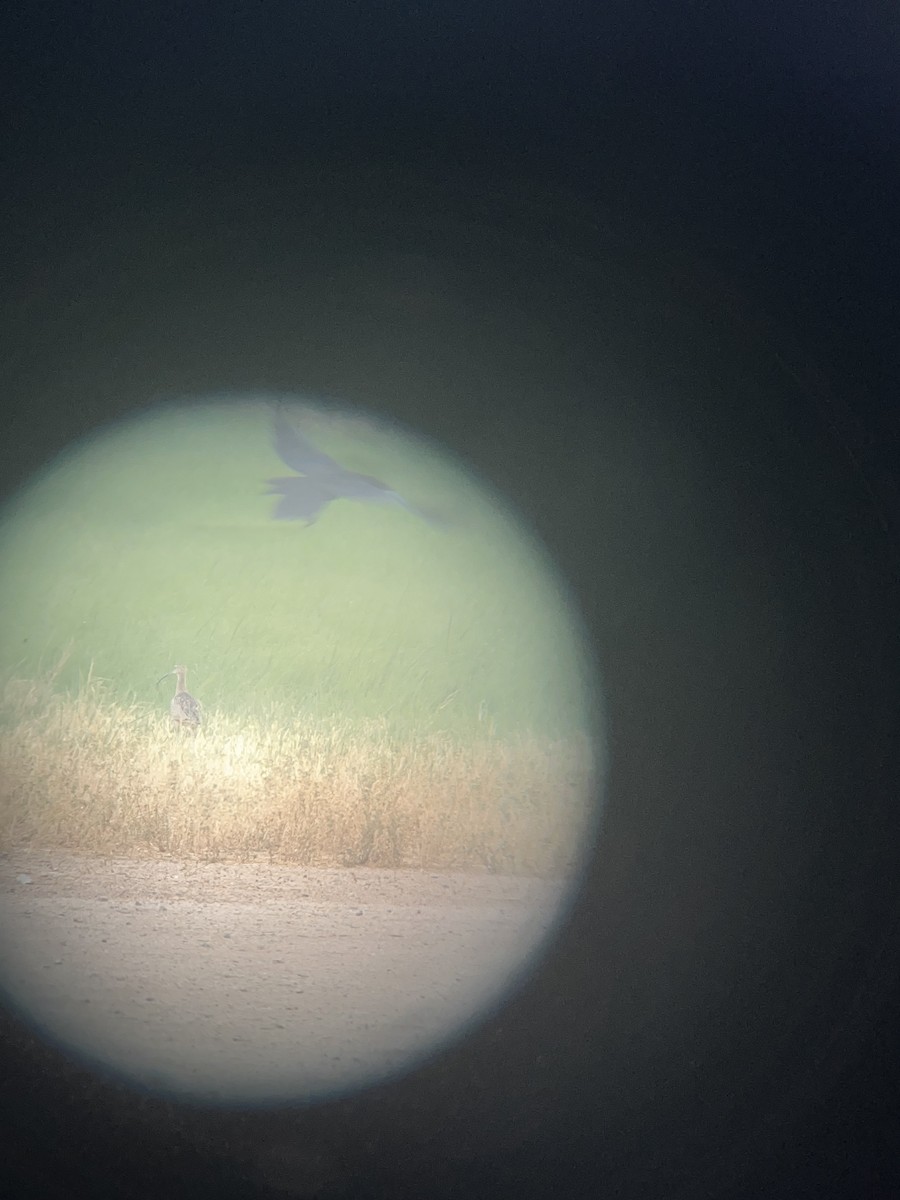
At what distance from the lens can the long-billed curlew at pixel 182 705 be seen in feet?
17.9

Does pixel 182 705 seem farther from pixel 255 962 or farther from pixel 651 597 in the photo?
pixel 651 597

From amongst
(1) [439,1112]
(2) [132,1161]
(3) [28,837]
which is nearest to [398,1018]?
(1) [439,1112]

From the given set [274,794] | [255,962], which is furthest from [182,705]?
[255,962]

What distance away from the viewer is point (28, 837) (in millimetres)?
4582

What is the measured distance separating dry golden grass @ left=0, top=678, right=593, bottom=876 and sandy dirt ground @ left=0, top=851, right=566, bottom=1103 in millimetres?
165

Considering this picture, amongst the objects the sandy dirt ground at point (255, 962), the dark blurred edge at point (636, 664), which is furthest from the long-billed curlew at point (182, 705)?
the dark blurred edge at point (636, 664)

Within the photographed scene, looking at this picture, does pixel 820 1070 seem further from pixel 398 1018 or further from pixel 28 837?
pixel 28 837

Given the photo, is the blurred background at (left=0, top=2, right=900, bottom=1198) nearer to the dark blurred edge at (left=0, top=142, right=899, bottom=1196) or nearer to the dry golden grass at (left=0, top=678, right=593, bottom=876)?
the dark blurred edge at (left=0, top=142, right=899, bottom=1196)

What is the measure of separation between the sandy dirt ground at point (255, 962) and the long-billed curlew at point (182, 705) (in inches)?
42.1

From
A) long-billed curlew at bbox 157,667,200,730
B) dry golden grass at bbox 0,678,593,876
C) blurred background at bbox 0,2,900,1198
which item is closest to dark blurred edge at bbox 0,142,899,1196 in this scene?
blurred background at bbox 0,2,900,1198

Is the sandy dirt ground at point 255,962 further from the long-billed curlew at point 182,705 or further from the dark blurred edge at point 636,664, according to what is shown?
the long-billed curlew at point 182,705

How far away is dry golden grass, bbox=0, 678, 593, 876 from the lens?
4.54 meters

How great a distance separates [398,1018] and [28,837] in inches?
106

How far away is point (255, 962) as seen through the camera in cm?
317
